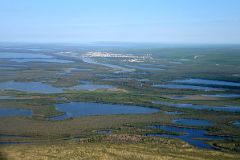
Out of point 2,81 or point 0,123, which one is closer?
point 0,123

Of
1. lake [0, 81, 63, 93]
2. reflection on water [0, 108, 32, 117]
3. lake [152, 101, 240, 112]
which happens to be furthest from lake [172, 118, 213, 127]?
lake [0, 81, 63, 93]

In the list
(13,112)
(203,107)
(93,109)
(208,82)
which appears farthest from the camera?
(208,82)

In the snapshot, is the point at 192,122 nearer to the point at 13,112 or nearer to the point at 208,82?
the point at 13,112

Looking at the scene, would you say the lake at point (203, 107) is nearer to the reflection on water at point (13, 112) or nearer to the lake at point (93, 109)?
the lake at point (93, 109)

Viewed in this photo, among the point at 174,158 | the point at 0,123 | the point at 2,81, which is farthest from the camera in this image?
the point at 2,81

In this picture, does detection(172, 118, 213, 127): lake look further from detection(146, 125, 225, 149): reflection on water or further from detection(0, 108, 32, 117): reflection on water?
detection(0, 108, 32, 117): reflection on water

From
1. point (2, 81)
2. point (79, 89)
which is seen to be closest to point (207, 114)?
point (79, 89)

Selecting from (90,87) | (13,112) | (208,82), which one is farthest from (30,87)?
(208,82)

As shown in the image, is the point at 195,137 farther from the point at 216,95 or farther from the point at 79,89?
the point at 79,89
